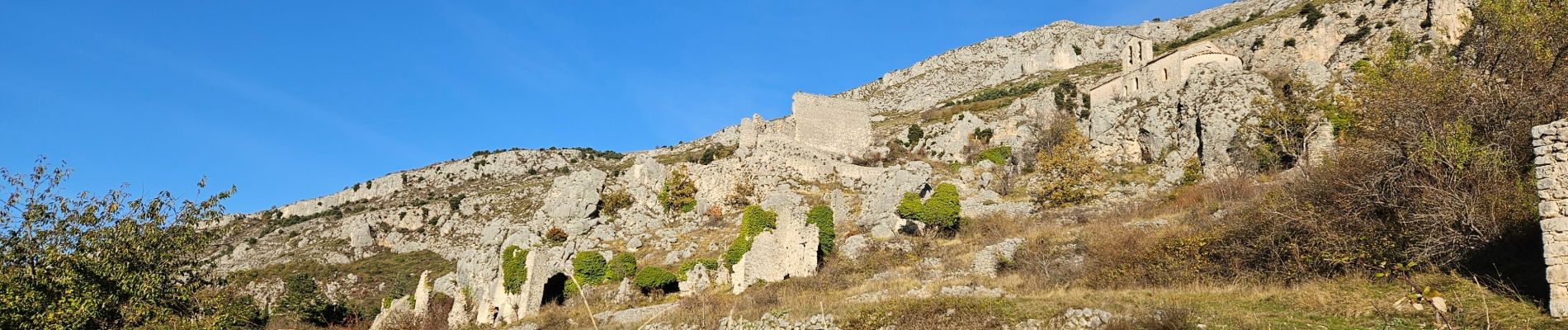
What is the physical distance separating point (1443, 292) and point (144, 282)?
22.2 metres

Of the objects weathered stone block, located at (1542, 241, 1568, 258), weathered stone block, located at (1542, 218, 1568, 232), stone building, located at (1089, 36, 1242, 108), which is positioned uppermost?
stone building, located at (1089, 36, 1242, 108)

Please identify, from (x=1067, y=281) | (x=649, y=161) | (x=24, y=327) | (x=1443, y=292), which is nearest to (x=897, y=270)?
(x=1067, y=281)

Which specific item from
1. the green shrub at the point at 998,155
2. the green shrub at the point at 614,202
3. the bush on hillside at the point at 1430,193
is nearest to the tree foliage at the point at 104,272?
the bush on hillside at the point at 1430,193

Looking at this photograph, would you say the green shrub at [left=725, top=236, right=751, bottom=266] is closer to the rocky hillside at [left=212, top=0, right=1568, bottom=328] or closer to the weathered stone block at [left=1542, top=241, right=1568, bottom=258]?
the rocky hillside at [left=212, top=0, right=1568, bottom=328]

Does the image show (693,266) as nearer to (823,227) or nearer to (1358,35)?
(823,227)

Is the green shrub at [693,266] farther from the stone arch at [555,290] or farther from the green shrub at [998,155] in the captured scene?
the green shrub at [998,155]

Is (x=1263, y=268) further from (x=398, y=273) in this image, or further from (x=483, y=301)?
(x=398, y=273)

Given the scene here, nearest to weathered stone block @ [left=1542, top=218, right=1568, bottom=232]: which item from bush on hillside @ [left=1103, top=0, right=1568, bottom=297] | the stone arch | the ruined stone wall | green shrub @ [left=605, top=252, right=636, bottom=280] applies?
the ruined stone wall

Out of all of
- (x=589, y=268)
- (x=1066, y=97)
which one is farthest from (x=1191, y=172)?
(x=1066, y=97)

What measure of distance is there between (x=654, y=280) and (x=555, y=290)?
4.47 m

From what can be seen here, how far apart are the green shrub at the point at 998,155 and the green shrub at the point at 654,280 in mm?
23219

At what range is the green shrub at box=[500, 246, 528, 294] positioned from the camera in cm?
2795

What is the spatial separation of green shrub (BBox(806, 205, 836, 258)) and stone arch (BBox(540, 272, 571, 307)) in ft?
29.6

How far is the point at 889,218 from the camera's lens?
3256cm
